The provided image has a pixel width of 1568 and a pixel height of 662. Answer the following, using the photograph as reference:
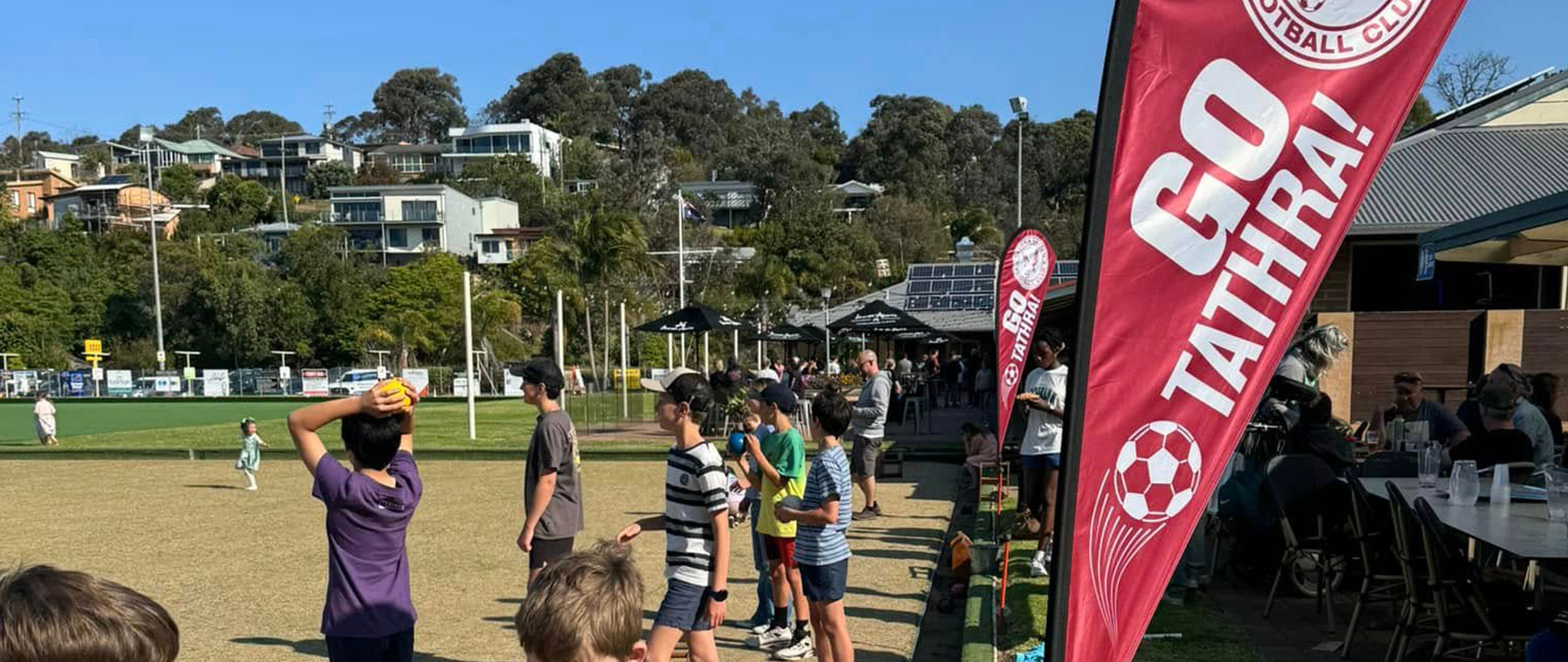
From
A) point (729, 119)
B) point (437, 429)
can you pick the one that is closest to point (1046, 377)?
point (437, 429)

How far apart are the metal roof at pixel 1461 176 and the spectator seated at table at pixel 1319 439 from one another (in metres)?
12.0

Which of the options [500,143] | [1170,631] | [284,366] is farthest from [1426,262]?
[500,143]

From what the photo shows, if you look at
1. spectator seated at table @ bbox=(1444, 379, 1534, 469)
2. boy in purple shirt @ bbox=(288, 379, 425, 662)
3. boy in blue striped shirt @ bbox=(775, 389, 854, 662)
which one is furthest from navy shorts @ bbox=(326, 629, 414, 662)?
spectator seated at table @ bbox=(1444, 379, 1534, 469)

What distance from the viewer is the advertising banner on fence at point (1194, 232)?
1.93 metres

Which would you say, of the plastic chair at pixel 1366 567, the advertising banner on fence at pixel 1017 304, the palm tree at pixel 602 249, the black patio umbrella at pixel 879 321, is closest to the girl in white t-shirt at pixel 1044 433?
the advertising banner on fence at pixel 1017 304

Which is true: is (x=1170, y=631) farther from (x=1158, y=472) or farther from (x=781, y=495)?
(x=1158, y=472)

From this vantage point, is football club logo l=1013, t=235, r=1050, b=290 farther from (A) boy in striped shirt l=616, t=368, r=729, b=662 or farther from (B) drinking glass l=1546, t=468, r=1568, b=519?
(A) boy in striped shirt l=616, t=368, r=729, b=662

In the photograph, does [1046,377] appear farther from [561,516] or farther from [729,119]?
[729,119]

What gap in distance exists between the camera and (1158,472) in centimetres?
203

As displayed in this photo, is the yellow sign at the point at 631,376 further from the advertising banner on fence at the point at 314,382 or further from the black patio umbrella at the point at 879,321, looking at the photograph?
the black patio umbrella at the point at 879,321

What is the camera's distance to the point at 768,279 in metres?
49.2

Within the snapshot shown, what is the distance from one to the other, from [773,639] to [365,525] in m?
3.36

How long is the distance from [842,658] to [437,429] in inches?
926

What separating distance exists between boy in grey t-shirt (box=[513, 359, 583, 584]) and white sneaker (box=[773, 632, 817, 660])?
59.7 inches
